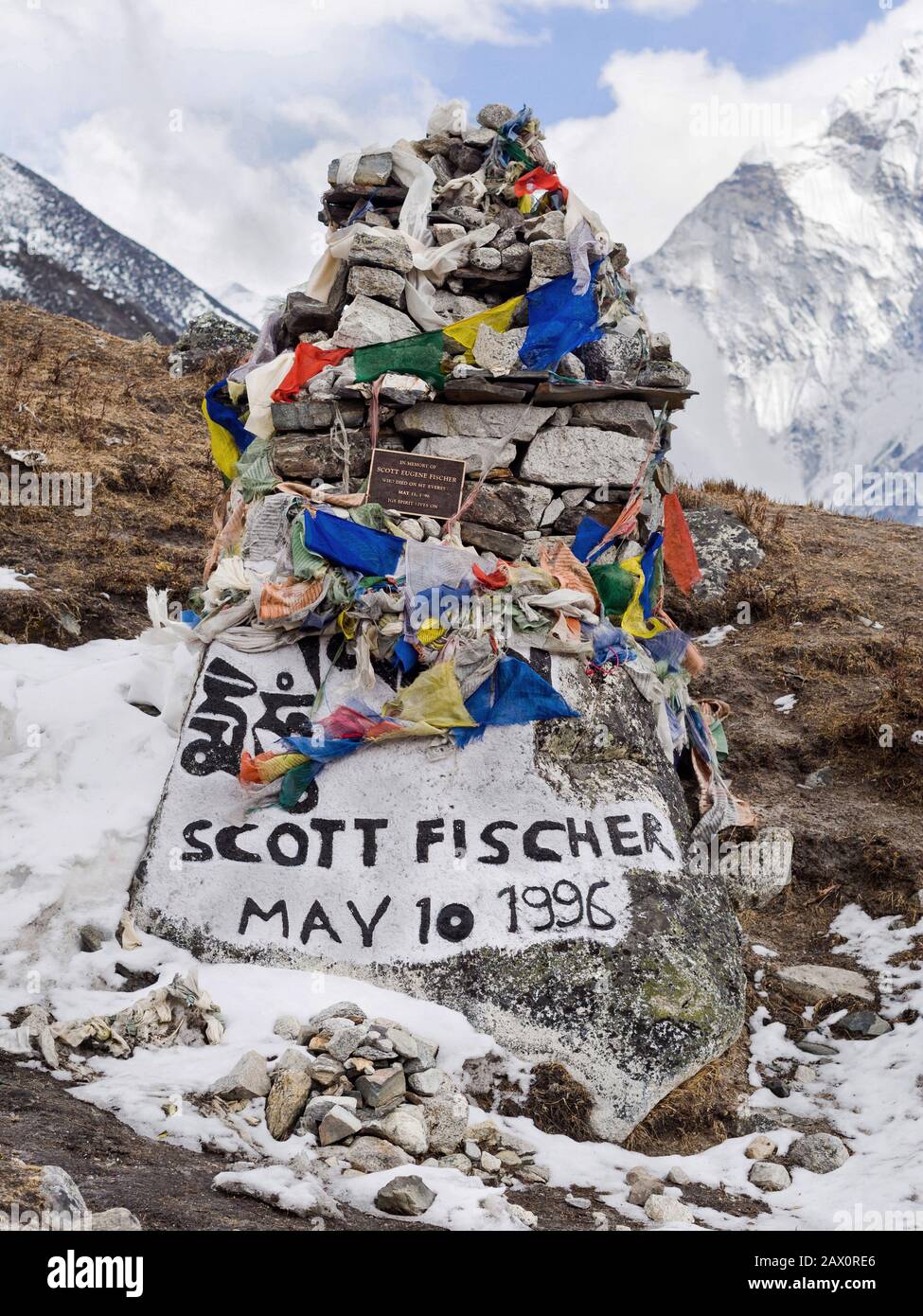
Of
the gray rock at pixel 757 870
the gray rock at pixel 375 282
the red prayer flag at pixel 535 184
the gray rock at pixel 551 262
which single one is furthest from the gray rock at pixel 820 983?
the red prayer flag at pixel 535 184

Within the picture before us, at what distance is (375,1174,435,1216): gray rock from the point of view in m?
3.69

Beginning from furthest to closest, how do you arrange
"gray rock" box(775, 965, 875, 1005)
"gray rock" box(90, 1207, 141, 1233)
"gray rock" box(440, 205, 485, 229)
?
"gray rock" box(440, 205, 485, 229) < "gray rock" box(775, 965, 875, 1005) < "gray rock" box(90, 1207, 141, 1233)

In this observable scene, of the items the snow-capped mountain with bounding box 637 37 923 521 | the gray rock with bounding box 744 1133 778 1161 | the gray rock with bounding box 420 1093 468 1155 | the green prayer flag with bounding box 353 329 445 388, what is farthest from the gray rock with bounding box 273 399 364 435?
the snow-capped mountain with bounding box 637 37 923 521

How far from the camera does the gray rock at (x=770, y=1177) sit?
4562 mm

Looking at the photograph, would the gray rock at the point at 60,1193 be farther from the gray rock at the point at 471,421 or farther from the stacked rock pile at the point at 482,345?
the gray rock at the point at 471,421

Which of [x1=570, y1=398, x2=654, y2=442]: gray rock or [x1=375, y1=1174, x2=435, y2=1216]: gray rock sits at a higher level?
[x1=570, y1=398, x2=654, y2=442]: gray rock

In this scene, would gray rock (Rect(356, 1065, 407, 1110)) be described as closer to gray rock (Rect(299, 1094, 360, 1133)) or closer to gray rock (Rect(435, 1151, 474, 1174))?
gray rock (Rect(299, 1094, 360, 1133))

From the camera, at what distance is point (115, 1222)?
9.82 feet

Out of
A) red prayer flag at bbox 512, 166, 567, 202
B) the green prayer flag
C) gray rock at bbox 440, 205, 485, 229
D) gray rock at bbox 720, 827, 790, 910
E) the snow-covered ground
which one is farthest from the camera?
gray rock at bbox 720, 827, 790, 910

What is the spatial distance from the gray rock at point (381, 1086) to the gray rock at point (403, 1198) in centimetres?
55

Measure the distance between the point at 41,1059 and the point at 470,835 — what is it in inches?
87.6

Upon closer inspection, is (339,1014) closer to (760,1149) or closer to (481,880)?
(481,880)

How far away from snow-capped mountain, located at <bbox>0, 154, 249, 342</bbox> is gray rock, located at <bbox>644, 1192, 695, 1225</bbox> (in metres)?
30.7

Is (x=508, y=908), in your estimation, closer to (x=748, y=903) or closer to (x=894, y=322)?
(x=748, y=903)
